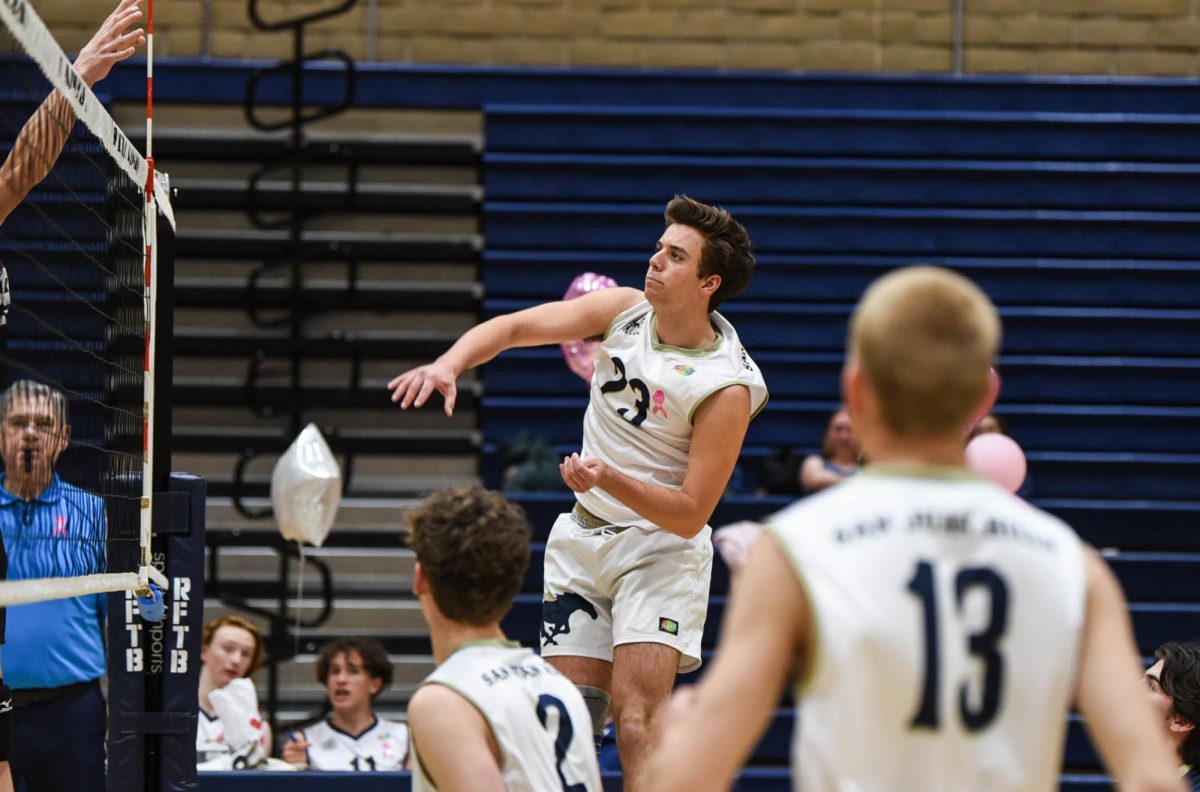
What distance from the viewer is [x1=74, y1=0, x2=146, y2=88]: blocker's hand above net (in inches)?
177

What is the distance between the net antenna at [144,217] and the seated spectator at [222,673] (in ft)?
7.38

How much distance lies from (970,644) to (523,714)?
89cm

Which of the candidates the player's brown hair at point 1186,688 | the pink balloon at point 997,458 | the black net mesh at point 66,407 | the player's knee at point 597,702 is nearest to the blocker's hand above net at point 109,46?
the black net mesh at point 66,407

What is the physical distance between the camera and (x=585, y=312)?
491 centimetres

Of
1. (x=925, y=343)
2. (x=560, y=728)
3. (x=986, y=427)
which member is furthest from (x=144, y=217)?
(x=986, y=427)

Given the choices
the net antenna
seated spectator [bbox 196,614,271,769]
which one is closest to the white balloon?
seated spectator [bbox 196,614,271,769]

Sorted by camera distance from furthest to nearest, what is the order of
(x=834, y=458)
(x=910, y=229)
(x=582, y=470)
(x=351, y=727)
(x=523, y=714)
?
(x=910, y=229) < (x=834, y=458) < (x=351, y=727) < (x=582, y=470) < (x=523, y=714)

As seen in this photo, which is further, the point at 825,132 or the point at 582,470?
the point at 825,132

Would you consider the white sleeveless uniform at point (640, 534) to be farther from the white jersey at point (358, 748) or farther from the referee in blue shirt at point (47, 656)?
the white jersey at point (358, 748)

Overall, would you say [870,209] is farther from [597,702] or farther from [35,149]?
[35,149]

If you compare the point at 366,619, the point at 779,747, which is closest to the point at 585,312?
the point at 779,747

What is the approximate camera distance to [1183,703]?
425 centimetres

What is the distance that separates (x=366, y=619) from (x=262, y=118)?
341 centimetres

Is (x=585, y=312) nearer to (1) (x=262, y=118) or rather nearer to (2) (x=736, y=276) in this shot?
(2) (x=736, y=276)
